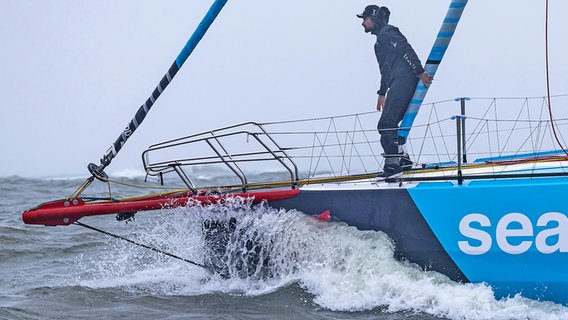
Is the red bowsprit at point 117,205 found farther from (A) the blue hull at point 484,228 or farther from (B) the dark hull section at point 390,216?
(A) the blue hull at point 484,228

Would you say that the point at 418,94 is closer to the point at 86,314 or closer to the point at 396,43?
the point at 396,43

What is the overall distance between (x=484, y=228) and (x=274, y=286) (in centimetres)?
166

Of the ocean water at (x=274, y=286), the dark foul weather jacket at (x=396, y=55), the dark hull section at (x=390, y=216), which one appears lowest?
the ocean water at (x=274, y=286)

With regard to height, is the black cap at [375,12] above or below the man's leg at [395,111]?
above

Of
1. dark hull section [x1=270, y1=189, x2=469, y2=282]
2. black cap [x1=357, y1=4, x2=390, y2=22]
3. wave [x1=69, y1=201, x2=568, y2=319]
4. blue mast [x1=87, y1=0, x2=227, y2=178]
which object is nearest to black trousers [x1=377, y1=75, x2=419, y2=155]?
black cap [x1=357, y1=4, x2=390, y2=22]

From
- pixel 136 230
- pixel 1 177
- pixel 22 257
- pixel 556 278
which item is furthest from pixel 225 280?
pixel 1 177

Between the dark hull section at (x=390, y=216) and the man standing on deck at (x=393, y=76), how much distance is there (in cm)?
53

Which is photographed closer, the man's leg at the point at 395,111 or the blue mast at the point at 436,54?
the blue mast at the point at 436,54

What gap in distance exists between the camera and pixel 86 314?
236 inches

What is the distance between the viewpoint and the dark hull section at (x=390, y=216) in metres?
5.91

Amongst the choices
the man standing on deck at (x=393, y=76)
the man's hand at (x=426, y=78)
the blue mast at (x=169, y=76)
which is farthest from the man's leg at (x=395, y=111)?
the blue mast at (x=169, y=76)

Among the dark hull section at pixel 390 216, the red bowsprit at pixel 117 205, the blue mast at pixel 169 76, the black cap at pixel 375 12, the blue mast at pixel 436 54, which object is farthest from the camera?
the blue mast at pixel 169 76

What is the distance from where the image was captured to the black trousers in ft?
21.7

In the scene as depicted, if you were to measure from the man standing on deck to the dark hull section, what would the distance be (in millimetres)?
532
